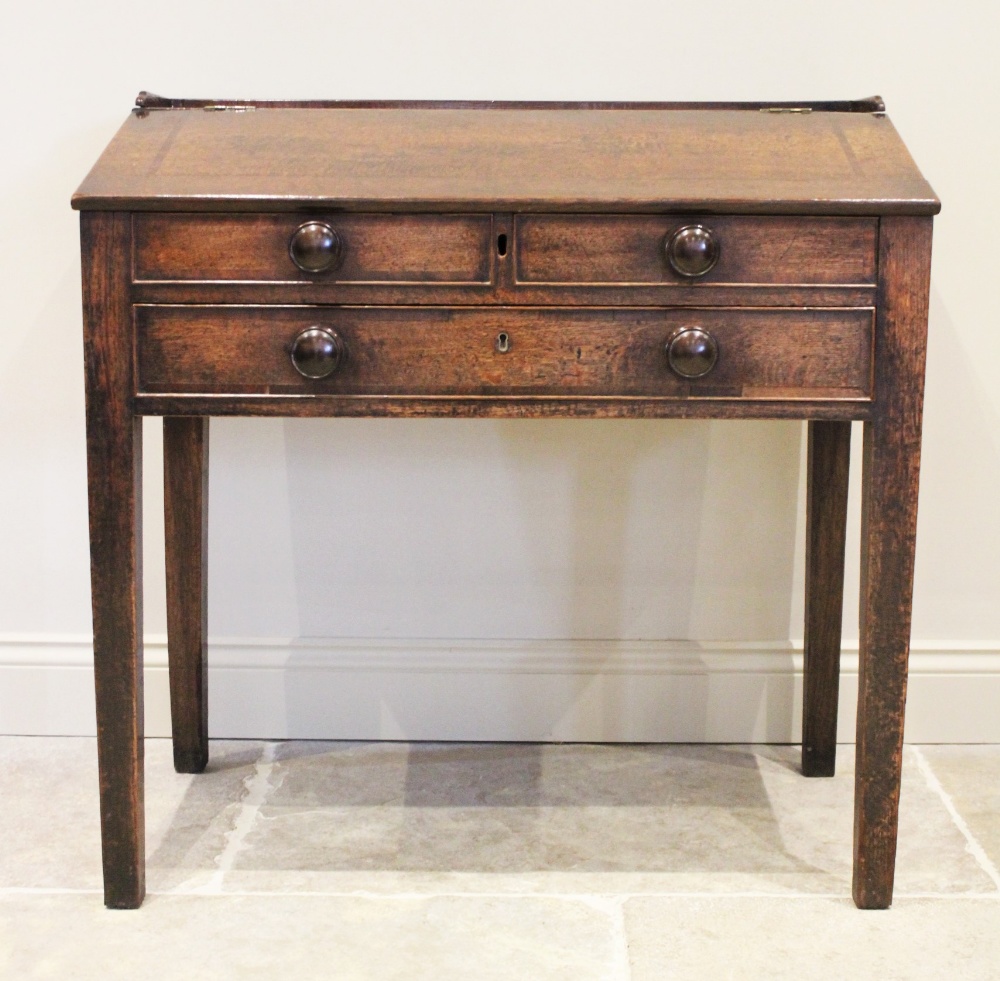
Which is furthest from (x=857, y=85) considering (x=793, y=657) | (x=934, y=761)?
(x=934, y=761)

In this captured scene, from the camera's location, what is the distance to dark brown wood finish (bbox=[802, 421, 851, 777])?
222 centimetres

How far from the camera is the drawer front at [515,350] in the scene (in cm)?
173

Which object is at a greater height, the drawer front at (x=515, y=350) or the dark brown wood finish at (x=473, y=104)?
the dark brown wood finish at (x=473, y=104)

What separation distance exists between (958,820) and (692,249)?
3.65 ft

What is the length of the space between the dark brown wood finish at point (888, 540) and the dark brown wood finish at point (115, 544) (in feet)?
3.31

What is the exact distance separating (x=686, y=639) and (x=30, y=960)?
4.21ft

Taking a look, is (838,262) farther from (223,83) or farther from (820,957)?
(223,83)

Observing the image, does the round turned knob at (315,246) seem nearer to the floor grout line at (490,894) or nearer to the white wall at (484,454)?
the white wall at (484,454)

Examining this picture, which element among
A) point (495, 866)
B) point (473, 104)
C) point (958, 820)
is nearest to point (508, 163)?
point (473, 104)

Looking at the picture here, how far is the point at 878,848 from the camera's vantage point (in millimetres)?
1866

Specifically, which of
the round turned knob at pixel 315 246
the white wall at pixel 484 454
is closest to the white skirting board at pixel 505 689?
the white wall at pixel 484 454

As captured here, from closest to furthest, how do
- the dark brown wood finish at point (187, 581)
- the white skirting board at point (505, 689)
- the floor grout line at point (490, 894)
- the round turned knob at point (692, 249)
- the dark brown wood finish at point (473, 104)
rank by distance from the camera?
the round turned knob at point (692, 249) < the floor grout line at point (490, 894) < the dark brown wood finish at point (473, 104) < the dark brown wood finish at point (187, 581) < the white skirting board at point (505, 689)

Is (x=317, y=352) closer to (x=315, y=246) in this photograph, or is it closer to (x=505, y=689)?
(x=315, y=246)

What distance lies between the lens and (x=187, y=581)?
7.39ft
